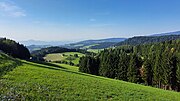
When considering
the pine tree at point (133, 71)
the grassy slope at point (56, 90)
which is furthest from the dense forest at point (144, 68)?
the grassy slope at point (56, 90)

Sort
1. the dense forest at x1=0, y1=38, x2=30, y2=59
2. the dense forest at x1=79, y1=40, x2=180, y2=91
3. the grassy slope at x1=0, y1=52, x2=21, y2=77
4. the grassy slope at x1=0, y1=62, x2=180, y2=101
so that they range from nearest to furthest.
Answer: the grassy slope at x1=0, y1=62, x2=180, y2=101 < the grassy slope at x1=0, y1=52, x2=21, y2=77 < the dense forest at x1=79, y1=40, x2=180, y2=91 < the dense forest at x1=0, y1=38, x2=30, y2=59

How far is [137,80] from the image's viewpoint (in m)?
Result: 85.1

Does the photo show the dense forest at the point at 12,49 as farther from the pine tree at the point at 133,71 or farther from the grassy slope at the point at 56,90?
the grassy slope at the point at 56,90

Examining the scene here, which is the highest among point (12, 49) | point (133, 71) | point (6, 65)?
point (6, 65)

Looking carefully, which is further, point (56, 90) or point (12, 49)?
point (12, 49)

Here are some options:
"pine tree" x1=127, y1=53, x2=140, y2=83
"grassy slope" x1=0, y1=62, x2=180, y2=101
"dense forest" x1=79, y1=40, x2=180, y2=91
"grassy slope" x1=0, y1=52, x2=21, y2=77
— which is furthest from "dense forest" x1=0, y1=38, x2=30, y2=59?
"grassy slope" x1=0, y1=62, x2=180, y2=101

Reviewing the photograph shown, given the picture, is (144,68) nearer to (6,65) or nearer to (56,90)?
(6,65)

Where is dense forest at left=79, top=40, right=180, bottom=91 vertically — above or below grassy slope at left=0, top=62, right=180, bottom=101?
below

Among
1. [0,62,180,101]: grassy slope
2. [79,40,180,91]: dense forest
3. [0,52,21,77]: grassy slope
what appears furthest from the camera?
[79,40,180,91]: dense forest

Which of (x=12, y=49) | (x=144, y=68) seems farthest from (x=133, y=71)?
(x=12, y=49)

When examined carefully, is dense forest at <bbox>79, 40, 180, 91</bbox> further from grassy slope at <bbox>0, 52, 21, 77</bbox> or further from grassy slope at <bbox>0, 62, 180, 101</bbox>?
grassy slope at <bbox>0, 52, 21, 77</bbox>

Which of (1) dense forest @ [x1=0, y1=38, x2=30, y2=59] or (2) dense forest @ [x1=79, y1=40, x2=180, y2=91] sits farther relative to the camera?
(1) dense forest @ [x1=0, y1=38, x2=30, y2=59]

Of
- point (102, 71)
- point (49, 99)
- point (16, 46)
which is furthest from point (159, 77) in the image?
point (16, 46)

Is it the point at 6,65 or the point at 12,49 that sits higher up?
the point at 6,65
